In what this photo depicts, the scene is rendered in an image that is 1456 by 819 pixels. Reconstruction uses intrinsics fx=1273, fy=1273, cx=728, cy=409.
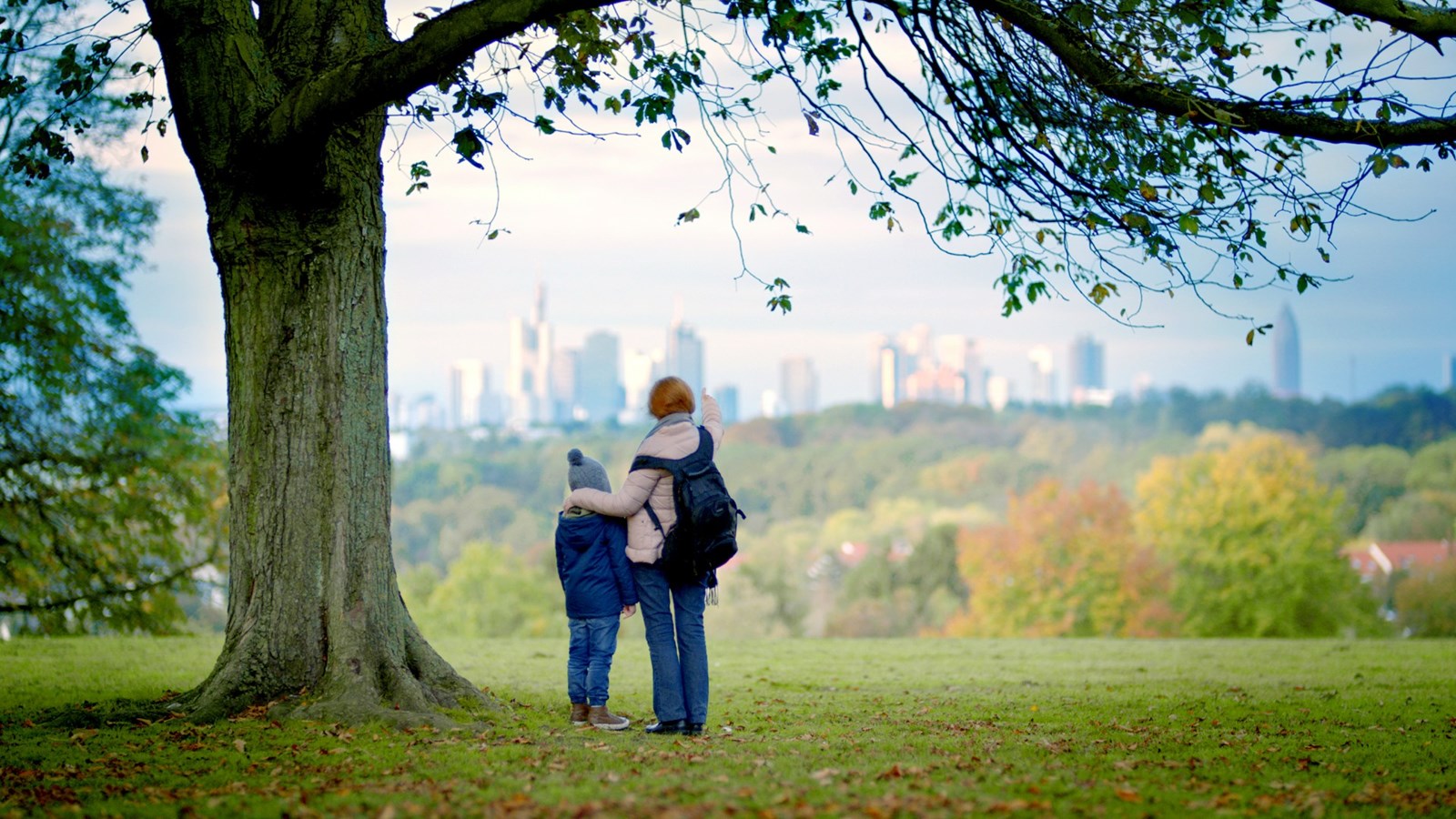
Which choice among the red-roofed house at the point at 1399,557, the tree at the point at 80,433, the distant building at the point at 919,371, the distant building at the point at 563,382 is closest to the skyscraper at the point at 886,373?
the distant building at the point at 919,371

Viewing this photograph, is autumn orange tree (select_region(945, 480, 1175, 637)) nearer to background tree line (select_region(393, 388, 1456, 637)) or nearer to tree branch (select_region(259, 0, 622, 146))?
background tree line (select_region(393, 388, 1456, 637))

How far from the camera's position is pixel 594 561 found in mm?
7855

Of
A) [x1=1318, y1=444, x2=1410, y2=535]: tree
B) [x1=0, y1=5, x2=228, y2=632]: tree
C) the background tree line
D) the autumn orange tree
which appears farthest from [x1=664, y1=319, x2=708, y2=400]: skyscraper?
[x1=0, y1=5, x2=228, y2=632]: tree

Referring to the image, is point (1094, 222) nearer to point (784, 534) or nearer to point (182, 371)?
point (182, 371)

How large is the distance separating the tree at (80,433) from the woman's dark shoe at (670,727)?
13.5 meters

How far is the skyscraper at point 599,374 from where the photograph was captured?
520 ft

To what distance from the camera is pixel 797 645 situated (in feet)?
55.1

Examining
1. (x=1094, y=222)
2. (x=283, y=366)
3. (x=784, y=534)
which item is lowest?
(x=784, y=534)

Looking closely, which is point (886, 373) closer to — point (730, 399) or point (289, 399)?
point (730, 399)

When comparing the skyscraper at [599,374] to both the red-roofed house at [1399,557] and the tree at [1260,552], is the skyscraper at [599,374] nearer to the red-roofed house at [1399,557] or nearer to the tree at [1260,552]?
the red-roofed house at [1399,557]

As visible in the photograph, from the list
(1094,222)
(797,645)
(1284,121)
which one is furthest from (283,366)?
(797,645)

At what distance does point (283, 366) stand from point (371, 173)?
4.76 feet

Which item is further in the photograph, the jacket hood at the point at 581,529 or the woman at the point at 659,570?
the jacket hood at the point at 581,529

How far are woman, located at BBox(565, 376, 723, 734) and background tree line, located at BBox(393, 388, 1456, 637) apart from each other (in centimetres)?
3410
